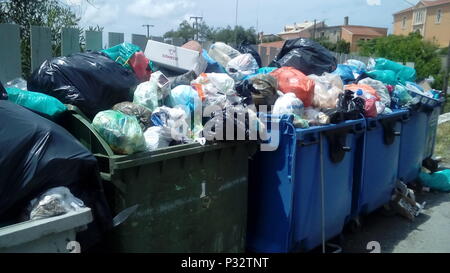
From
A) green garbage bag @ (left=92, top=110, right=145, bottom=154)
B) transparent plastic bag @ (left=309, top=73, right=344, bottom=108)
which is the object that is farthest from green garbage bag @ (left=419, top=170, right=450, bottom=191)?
green garbage bag @ (left=92, top=110, right=145, bottom=154)

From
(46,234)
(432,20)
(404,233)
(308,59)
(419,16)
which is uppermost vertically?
(419,16)

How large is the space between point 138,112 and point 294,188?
4.44 feet

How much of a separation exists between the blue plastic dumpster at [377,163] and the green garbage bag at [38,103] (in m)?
2.94

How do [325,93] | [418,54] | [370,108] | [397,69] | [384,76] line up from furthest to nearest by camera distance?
[418,54], [397,69], [384,76], [370,108], [325,93]

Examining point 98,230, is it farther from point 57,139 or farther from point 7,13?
point 7,13

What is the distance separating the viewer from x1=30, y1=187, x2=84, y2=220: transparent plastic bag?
1.93 meters

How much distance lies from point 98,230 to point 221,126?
1111 mm

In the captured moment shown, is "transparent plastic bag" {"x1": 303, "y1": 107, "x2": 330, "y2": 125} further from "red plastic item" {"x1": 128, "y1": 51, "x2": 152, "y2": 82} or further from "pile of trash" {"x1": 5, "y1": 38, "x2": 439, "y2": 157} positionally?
"red plastic item" {"x1": 128, "y1": 51, "x2": 152, "y2": 82}

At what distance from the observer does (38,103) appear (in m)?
2.52

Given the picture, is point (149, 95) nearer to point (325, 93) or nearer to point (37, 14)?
point (325, 93)

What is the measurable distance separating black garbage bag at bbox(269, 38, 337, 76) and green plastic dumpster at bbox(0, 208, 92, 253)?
3.58m

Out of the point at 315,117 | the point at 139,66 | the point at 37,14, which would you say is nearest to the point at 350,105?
the point at 315,117
